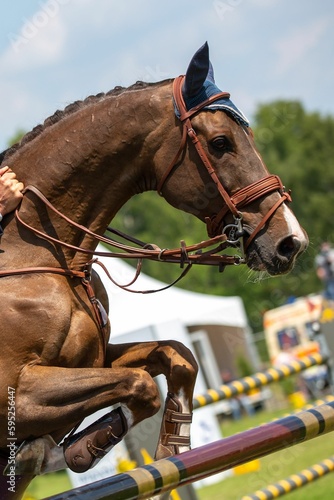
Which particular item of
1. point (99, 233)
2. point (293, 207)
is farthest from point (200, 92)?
point (293, 207)

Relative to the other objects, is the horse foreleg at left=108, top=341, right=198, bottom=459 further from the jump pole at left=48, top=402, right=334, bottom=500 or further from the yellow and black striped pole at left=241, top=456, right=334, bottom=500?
the yellow and black striped pole at left=241, top=456, right=334, bottom=500

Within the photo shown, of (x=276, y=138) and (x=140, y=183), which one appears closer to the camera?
(x=140, y=183)

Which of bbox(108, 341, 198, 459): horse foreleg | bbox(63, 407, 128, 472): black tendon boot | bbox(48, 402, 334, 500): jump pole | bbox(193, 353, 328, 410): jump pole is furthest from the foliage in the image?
bbox(48, 402, 334, 500): jump pole

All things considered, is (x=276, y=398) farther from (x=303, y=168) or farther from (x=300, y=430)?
(x=303, y=168)

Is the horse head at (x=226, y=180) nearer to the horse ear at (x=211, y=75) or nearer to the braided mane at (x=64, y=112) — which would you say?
the horse ear at (x=211, y=75)

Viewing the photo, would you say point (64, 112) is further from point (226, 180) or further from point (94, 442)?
point (94, 442)

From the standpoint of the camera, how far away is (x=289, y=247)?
4.11 m

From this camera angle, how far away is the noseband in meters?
4.19

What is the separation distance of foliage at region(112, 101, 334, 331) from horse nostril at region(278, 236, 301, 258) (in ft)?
110

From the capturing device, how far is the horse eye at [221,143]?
426cm

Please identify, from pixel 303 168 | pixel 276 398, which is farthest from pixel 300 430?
pixel 303 168

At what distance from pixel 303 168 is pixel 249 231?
55.3 m

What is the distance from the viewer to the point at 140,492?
3193 millimetres

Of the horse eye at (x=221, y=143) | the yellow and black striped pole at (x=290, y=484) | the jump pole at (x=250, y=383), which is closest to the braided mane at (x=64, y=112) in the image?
the horse eye at (x=221, y=143)
